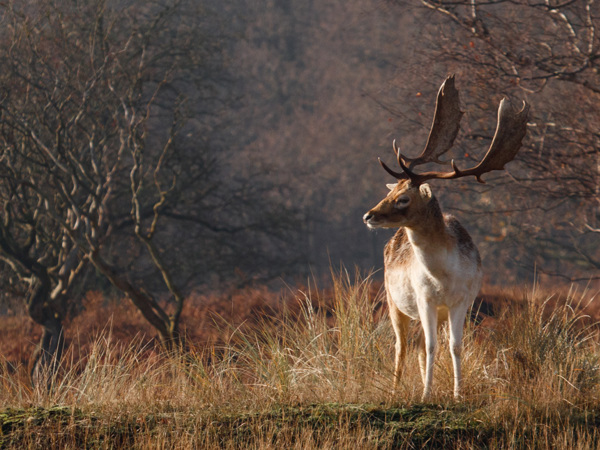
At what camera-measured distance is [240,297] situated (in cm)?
1722

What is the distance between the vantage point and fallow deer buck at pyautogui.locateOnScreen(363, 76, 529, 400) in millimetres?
4738

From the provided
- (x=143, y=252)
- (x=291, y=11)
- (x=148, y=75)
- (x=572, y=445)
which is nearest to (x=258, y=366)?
(x=572, y=445)

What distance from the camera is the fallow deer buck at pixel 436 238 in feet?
15.5

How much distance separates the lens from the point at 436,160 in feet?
17.4

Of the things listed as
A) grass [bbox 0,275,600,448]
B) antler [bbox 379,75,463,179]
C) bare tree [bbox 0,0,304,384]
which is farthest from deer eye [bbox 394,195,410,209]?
bare tree [bbox 0,0,304,384]

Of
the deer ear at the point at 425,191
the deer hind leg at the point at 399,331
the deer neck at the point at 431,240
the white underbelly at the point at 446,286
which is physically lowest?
the deer hind leg at the point at 399,331

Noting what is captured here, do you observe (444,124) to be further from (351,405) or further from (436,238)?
(351,405)

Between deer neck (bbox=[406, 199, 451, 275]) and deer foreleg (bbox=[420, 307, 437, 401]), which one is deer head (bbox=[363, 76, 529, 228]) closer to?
deer neck (bbox=[406, 199, 451, 275])

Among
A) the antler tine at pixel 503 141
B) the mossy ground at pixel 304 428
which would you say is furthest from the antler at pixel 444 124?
the mossy ground at pixel 304 428

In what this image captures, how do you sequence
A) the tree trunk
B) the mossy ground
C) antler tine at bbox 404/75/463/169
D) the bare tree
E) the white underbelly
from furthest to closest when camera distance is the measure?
1. the tree trunk
2. the bare tree
3. antler tine at bbox 404/75/463/169
4. the white underbelly
5. the mossy ground

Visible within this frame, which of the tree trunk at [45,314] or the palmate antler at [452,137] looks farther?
the tree trunk at [45,314]

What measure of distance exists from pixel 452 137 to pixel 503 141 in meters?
0.43

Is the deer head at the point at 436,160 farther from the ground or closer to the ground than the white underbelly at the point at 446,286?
farther from the ground

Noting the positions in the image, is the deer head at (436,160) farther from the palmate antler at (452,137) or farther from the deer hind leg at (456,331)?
the deer hind leg at (456,331)
